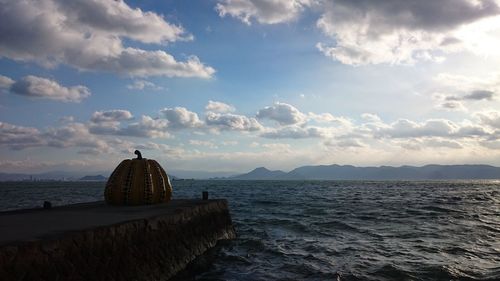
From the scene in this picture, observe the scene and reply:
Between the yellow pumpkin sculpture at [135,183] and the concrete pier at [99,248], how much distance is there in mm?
2410

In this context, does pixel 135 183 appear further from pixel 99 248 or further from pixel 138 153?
pixel 99 248

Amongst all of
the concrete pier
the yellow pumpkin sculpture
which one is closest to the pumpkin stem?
the yellow pumpkin sculpture

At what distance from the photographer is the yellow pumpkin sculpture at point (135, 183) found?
14.7m

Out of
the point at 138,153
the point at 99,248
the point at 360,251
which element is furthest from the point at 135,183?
the point at 360,251

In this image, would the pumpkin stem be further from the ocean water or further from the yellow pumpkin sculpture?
the ocean water

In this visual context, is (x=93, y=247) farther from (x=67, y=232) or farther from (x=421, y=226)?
(x=421, y=226)

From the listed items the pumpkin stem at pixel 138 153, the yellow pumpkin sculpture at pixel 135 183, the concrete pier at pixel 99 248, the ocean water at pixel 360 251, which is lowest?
the ocean water at pixel 360 251

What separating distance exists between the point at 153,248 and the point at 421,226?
1617cm

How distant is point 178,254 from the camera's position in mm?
11531

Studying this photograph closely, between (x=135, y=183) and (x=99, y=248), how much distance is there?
7225mm

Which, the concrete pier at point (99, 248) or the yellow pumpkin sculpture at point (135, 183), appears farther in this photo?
the yellow pumpkin sculpture at point (135, 183)

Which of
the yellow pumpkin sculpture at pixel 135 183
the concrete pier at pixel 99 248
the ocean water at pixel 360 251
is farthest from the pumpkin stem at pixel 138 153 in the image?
the ocean water at pixel 360 251

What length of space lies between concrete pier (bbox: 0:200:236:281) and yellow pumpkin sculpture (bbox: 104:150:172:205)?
7.91ft

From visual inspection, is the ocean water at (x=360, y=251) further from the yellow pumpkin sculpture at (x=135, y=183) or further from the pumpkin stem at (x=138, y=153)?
the pumpkin stem at (x=138, y=153)
